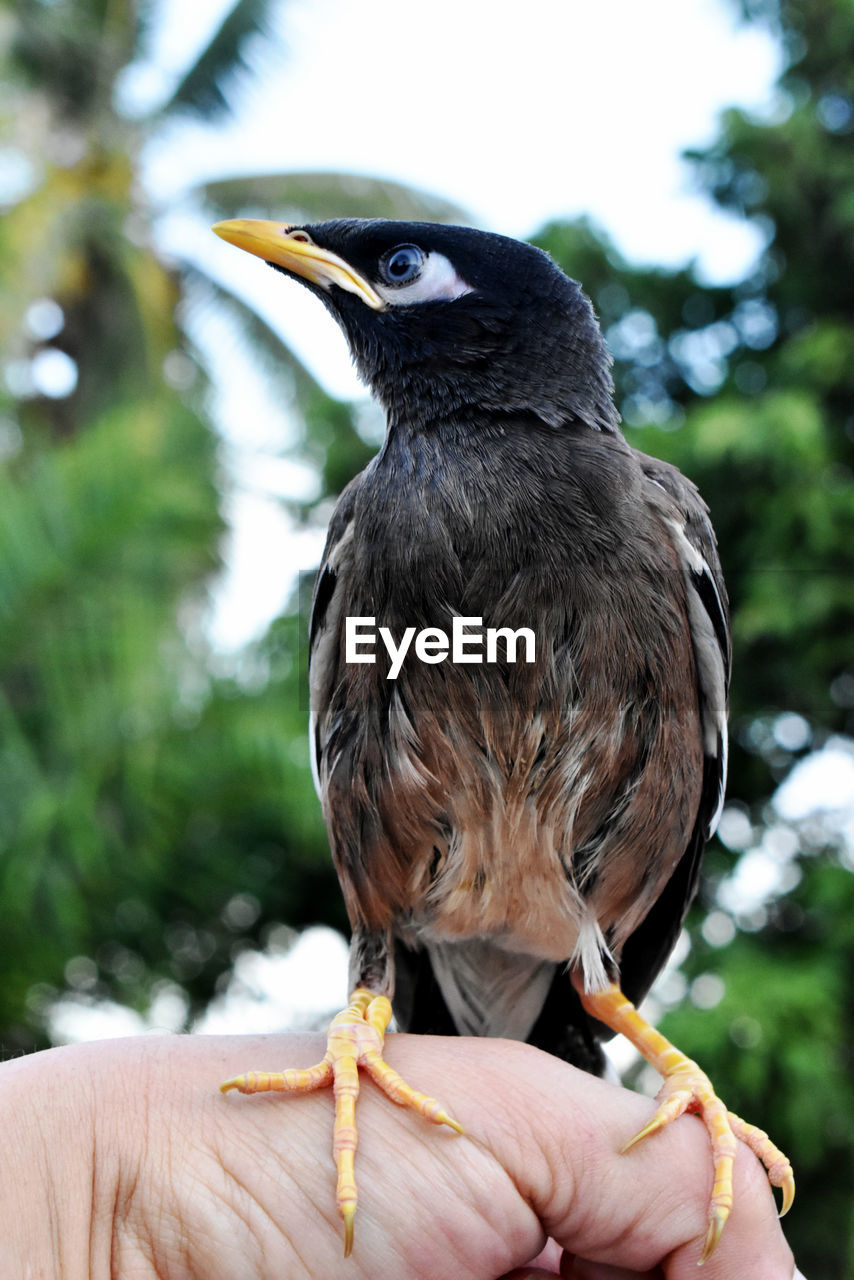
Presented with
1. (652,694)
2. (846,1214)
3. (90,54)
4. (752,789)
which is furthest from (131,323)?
(652,694)

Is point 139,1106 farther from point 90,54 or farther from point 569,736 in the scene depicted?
point 90,54

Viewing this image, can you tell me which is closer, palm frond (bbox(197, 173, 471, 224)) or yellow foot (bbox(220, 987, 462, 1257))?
yellow foot (bbox(220, 987, 462, 1257))

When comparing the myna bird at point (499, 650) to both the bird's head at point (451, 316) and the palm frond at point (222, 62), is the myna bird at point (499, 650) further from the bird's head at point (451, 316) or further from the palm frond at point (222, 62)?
the palm frond at point (222, 62)

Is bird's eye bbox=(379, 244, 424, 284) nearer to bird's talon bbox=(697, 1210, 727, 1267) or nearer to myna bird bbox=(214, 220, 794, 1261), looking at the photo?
myna bird bbox=(214, 220, 794, 1261)

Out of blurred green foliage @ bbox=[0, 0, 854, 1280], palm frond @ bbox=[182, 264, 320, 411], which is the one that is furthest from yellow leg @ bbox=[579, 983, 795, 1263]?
palm frond @ bbox=[182, 264, 320, 411]

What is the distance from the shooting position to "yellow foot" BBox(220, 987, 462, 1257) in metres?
1.74

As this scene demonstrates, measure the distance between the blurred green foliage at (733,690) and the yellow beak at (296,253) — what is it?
435 cm

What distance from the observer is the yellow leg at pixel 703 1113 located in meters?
1.88

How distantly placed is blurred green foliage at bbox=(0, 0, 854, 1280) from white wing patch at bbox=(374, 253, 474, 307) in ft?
14.5

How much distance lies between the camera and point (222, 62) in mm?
16922

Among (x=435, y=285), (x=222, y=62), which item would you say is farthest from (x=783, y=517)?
(x=222, y=62)

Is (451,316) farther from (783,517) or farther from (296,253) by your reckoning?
(783,517)

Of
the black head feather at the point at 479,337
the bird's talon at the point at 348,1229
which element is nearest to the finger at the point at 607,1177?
the bird's talon at the point at 348,1229

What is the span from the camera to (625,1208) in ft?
6.08
